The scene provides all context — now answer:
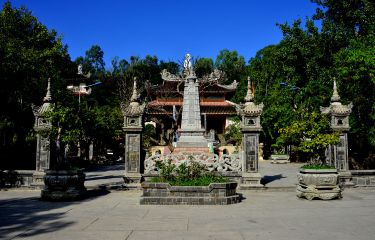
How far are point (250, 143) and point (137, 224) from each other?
8561 mm

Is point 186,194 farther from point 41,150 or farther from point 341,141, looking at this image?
point 341,141

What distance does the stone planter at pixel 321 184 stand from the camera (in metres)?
12.1

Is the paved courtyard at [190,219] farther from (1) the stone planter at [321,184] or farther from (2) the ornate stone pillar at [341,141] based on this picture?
(2) the ornate stone pillar at [341,141]

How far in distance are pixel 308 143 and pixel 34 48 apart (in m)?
19.6

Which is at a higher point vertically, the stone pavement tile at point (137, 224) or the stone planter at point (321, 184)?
the stone planter at point (321, 184)

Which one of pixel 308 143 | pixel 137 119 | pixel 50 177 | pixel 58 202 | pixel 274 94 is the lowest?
pixel 58 202

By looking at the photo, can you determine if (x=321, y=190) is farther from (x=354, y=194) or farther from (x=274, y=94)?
(x=274, y=94)

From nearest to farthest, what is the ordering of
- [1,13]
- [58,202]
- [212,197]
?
[212,197] → [58,202] → [1,13]

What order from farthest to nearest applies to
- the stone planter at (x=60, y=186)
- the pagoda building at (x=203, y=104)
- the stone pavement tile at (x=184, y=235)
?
the pagoda building at (x=203, y=104), the stone planter at (x=60, y=186), the stone pavement tile at (x=184, y=235)

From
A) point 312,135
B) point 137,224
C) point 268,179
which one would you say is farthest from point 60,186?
point 268,179

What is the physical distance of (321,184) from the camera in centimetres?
1214

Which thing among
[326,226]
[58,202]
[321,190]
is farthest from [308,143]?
[58,202]

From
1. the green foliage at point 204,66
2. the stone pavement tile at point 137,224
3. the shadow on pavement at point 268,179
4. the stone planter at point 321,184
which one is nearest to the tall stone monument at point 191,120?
the shadow on pavement at point 268,179

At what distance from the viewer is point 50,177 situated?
12.5 meters
